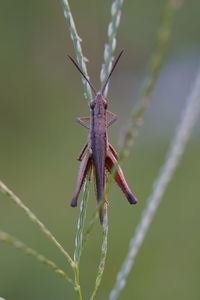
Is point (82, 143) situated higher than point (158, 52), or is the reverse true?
point (158, 52)

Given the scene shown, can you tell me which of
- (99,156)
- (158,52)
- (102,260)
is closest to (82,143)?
(99,156)

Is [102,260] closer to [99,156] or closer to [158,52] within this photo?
[158,52]

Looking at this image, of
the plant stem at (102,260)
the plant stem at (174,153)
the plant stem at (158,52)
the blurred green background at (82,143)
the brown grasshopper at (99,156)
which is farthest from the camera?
the blurred green background at (82,143)

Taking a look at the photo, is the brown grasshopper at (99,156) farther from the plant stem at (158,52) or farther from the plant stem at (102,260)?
the plant stem at (158,52)

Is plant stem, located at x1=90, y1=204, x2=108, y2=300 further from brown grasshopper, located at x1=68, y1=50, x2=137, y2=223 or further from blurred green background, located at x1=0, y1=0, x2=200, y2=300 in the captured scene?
blurred green background, located at x1=0, y1=0, x2=200, y2=300

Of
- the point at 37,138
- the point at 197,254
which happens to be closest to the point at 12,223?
the point at 37,138

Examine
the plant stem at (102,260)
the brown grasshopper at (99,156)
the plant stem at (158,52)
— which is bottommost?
the plant stem at (102,260)

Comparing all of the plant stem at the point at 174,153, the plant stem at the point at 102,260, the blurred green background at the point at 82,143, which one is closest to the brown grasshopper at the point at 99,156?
the plant stem at the point at 102,260

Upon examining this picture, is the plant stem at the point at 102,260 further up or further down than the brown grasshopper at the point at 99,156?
further down

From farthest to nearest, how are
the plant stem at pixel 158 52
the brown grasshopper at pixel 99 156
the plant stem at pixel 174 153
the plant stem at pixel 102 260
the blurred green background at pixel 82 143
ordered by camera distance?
the blurred green background at pixel 82 143, the brown grasshopper at pixel 99 156, the plant stem at pixel 102 260, the plant stem at pixel 174 153, the plant stem at pixel 158 52
